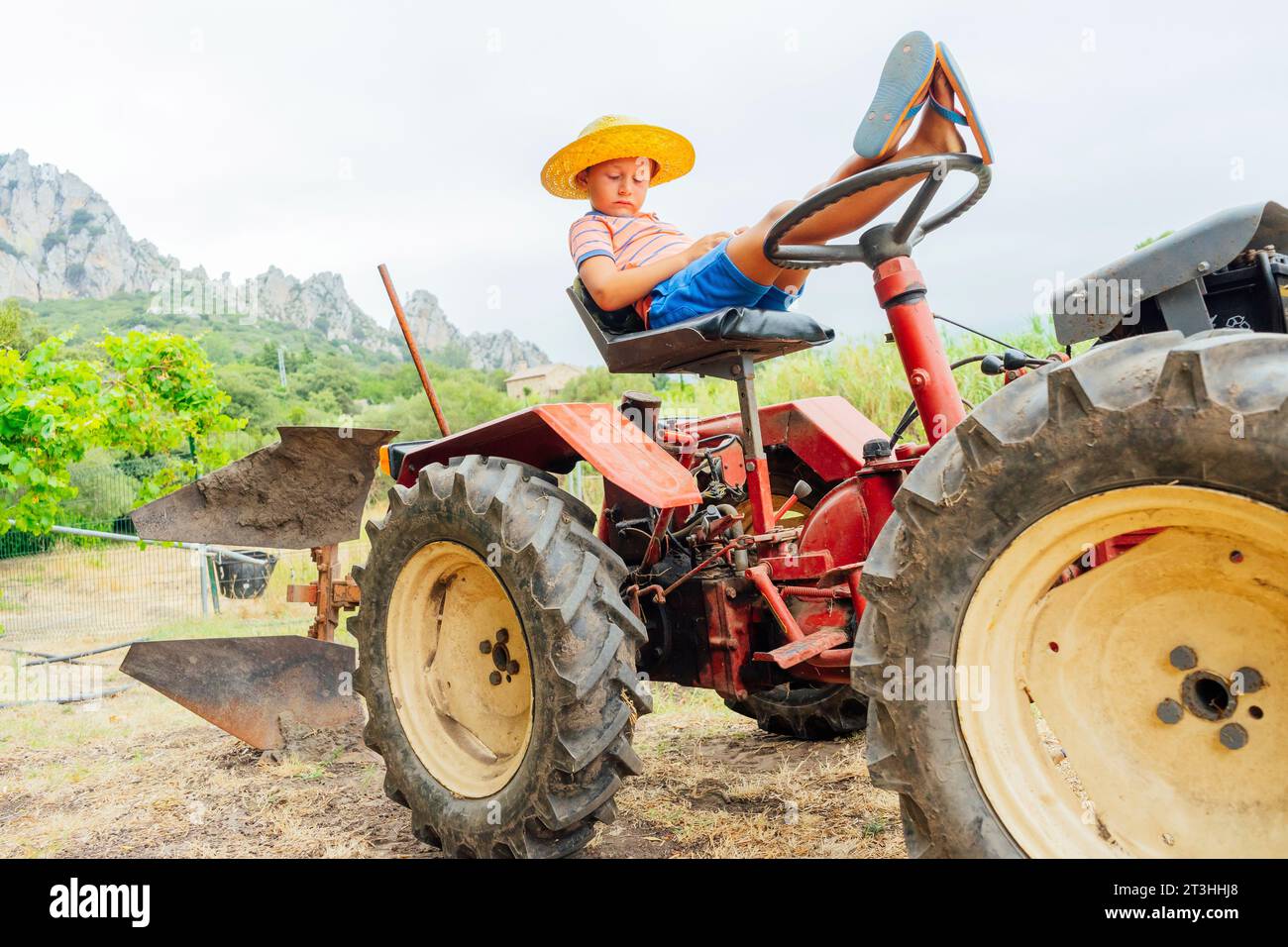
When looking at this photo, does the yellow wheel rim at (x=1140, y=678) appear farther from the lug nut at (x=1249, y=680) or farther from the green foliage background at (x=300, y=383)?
the green foliage background at (x=300, y=383)

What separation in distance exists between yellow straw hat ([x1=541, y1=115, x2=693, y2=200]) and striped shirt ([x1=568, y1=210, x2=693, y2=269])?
0.20 m

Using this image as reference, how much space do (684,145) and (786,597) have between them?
1.60 meters

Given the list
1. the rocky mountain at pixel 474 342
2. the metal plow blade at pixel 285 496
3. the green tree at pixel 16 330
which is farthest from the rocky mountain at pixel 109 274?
the metal plow blade at pixel 285 496

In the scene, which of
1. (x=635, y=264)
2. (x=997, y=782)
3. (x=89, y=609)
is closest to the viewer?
(x=997, y=782)

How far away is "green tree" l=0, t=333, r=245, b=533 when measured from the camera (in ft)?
21.6

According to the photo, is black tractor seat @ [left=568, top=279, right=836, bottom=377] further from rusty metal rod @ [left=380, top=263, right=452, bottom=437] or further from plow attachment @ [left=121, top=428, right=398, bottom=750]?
plow attachment @ [left=121, top=428, right=398, bottom=750]

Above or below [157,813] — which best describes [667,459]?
above

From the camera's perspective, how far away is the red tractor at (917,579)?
1.47 m

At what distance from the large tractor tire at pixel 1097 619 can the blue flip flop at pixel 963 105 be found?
69cm

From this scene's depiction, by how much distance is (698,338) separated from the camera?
2.59 meters

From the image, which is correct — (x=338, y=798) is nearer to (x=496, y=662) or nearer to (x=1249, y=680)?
(x=496, y=662)
